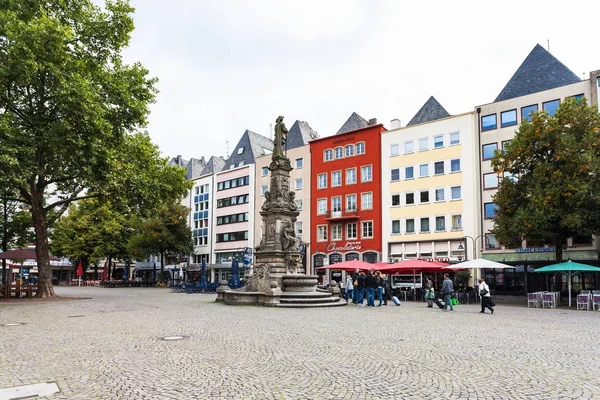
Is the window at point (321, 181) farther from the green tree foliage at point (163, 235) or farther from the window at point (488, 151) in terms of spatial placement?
the window at point (488, 151)

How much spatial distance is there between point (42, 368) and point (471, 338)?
28.9ft

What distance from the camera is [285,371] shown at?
7551mm

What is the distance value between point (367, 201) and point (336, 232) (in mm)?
4542

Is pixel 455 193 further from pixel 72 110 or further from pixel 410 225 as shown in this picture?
pixel 72 110

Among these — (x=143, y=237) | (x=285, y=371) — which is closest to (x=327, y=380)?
(x=285, y=371)

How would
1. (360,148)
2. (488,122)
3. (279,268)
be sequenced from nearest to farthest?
1. (279,268)
2. (488,122)
3. (360,148)

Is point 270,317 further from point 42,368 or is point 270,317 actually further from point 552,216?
point 552,216

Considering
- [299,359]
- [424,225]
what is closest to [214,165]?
[424,225]

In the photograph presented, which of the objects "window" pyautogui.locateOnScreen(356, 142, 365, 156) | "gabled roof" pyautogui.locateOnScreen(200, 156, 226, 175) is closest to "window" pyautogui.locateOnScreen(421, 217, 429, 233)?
"window" pyautogui.locateOnScreen(356, 142, 365, 156)

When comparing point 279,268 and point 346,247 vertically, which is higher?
point 346,247

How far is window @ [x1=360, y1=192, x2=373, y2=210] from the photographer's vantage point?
4644cm

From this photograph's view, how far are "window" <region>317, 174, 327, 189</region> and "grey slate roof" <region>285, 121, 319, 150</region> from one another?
236 inches

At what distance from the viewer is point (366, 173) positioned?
4731 cm

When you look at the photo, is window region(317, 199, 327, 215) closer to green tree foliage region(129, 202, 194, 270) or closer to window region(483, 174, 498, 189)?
green tree foliage region(129, 202, 194, 270)
